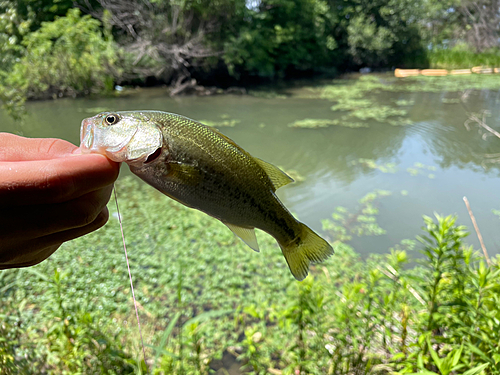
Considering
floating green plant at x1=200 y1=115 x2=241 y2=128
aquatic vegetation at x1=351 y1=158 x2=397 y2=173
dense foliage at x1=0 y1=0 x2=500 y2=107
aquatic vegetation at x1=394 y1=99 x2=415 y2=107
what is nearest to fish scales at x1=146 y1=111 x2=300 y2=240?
aquatic vegetation at x1=351 y1=158 x2=397 y2=173

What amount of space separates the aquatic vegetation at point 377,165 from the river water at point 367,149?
2 cm

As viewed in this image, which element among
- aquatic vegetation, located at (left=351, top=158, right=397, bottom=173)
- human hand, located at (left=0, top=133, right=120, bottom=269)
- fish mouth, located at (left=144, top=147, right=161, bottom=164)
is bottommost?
aquatic vegetation, located at (left=351, top=158, right=397, bottom=173)

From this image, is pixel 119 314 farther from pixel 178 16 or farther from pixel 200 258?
pixel 178 16

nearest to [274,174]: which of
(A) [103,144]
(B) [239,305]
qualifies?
(A) [103,144]

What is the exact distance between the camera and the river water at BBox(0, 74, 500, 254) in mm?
5754

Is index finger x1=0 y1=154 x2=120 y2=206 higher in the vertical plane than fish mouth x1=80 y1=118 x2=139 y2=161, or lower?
lower

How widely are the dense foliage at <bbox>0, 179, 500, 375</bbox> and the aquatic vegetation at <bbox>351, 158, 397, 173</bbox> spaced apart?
1.62 meters

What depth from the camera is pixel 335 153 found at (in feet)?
28.0

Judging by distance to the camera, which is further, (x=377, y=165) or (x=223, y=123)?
(x=223, y=123)

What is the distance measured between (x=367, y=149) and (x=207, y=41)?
10.9 metres

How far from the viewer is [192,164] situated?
115 centimetres

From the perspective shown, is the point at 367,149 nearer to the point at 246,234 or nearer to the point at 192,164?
the point at 246,234

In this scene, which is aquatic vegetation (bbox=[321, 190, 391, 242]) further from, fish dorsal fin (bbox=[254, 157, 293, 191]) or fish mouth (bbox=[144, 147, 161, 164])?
fish mouth (bbox=[144, 147, 161, 164])

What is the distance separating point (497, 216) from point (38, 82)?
586 inches
